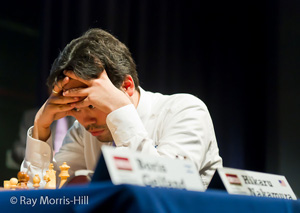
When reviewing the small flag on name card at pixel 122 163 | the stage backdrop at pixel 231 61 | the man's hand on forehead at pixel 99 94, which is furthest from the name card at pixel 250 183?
the stage backdrop at pixel 231 61

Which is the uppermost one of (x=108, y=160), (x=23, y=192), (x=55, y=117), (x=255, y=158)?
(x=108, y=160)

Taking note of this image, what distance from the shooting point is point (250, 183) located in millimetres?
1011

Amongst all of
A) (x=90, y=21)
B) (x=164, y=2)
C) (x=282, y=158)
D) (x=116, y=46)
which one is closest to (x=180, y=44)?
(x=164, y=2)

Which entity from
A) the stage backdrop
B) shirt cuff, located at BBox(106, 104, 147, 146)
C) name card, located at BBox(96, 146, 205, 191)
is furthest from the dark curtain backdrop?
name card, located at BBox(96, 146, 205, 191)

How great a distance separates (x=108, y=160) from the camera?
2.47ft

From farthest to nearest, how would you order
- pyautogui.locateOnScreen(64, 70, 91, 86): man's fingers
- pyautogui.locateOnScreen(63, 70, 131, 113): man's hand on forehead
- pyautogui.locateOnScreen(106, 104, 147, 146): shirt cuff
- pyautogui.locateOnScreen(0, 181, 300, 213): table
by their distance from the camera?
pyautogui.locateOnScreen(64, 70, 91, 86): man's fingers, pyautogui.locateOnScreen(63, 70, 131, 113): man's hand on forehead, pyautogui.locateOnScreen(106, 104, 147, 146): shirt cuff, pyautogui.locateOnScreen(0, 181, 300, 213): table

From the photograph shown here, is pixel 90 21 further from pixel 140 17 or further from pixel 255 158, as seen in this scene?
pixel 255 158

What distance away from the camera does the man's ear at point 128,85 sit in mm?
1880

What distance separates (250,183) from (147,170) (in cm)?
32

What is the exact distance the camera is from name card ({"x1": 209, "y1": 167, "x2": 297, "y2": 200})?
0.97 meters

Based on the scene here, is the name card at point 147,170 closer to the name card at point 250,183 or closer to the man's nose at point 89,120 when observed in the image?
the name card at point 250,183

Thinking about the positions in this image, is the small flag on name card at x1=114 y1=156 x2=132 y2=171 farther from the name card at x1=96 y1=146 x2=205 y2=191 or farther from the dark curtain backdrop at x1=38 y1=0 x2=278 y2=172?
the dark curtain backdrop at x1=38 y1=0 x2=278 y2=172

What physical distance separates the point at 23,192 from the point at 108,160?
22cm

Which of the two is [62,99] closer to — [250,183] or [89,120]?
[89,120]
